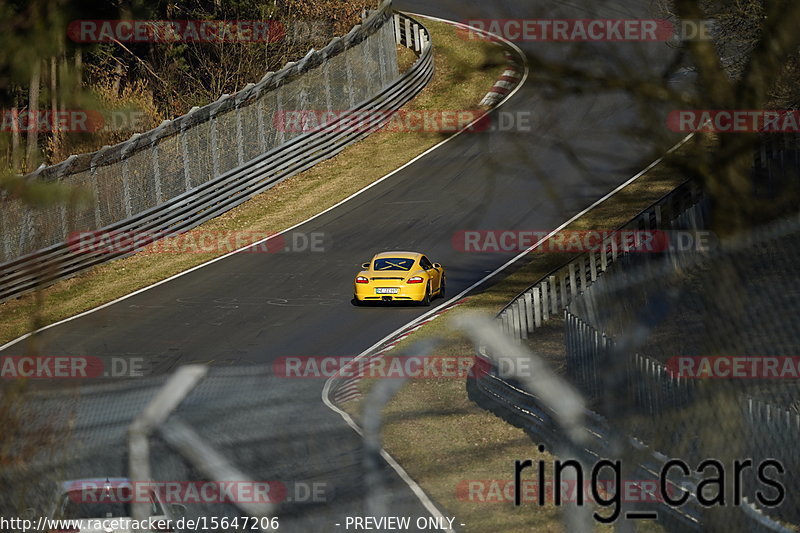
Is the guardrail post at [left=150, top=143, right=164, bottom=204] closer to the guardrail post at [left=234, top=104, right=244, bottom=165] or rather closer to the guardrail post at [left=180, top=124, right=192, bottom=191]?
the guardrail post at [left=180, top=124, right=192, bottom=191]

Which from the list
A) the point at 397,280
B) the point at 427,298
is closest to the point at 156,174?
the point at 397,280

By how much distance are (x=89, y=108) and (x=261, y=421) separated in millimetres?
8547

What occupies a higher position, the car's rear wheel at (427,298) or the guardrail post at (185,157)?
the guardrail post at (185,157)

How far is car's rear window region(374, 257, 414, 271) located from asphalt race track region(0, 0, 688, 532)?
1.00m

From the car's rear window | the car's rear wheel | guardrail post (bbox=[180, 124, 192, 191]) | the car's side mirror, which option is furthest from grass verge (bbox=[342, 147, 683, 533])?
guardrail post (bbox=[180, 124, 192, 191])

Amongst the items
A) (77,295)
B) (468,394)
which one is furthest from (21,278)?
(468,394)

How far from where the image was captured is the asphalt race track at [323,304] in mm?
7051

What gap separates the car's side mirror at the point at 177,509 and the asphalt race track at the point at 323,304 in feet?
1.43

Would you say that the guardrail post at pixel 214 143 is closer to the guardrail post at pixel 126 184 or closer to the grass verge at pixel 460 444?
the guardrail post at pixel 126 184

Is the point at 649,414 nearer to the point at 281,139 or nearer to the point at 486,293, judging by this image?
the point at 486,293

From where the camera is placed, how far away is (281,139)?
33.7 meters

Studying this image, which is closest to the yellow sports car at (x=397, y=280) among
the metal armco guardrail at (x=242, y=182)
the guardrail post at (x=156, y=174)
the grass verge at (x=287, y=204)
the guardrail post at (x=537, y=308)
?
the grass verge at (x=287, y=204)

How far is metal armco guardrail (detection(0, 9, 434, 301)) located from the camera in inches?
1015

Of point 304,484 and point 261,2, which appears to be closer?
point 304,484
